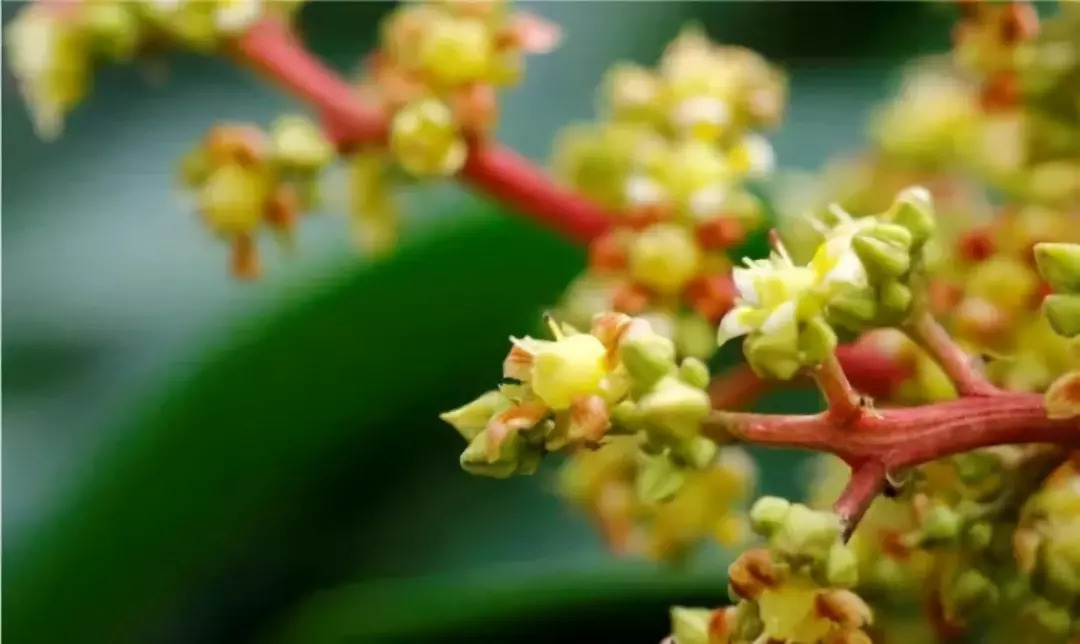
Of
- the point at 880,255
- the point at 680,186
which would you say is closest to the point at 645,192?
the point at 680,186

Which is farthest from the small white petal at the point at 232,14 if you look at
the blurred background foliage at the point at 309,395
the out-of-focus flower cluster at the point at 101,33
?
the blurred background foliage at the point at 309,395

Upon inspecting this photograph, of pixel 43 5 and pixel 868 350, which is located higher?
pixel 43 5

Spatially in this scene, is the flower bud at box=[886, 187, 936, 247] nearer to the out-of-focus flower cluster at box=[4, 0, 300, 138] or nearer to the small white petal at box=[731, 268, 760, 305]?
the small white petal at box=[731, 268, 760, 305]

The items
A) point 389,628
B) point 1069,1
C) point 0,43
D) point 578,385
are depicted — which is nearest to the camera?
point 578,385

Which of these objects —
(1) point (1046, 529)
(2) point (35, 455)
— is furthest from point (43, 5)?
(1) point (1046, 529)

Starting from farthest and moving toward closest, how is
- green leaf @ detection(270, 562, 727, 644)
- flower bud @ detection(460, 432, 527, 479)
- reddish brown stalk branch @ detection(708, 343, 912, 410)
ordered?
green leaf @ detection(270, 562, 727, 644) < reddish brown stalk branch @ detection(708, 343, 912, 410) < flower bud @ detection(460, 432, 527, 479)

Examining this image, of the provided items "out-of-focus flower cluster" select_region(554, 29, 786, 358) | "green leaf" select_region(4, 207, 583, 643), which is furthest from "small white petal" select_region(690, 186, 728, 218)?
"green leaf" select_region(4, 207, 583, 643)

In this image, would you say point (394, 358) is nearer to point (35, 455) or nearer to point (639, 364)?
point (35, 455)
